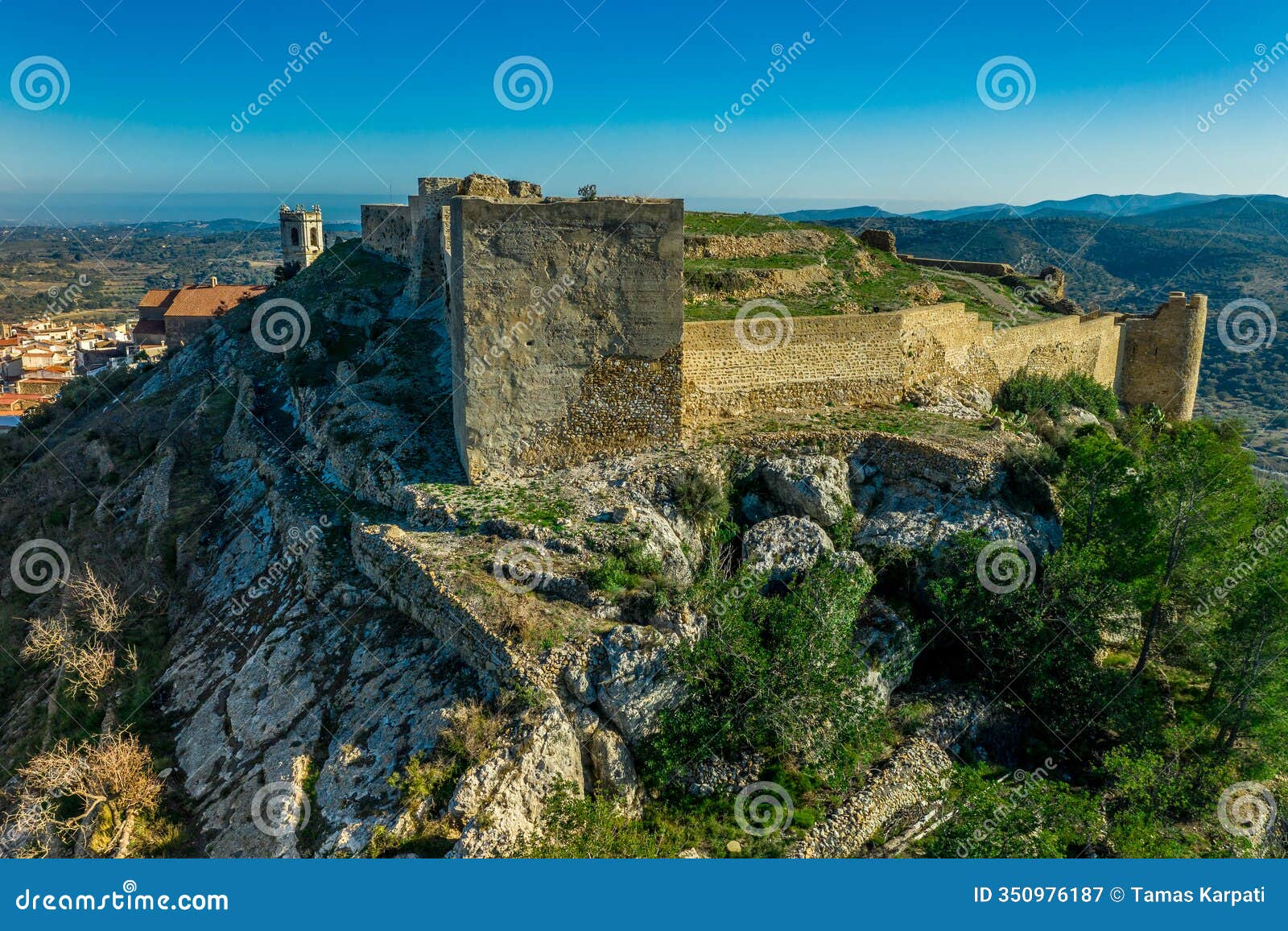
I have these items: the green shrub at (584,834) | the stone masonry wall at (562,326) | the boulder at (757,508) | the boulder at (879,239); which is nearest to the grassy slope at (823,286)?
the boulder at (879,239)

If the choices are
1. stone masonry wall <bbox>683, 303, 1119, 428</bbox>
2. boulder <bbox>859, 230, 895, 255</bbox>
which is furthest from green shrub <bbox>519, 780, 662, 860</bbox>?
boulder <bbox>859, 230, 895, 255</bbox>

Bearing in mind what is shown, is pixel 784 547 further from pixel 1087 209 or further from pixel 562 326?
pixel 1087 209

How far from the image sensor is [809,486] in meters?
15.0

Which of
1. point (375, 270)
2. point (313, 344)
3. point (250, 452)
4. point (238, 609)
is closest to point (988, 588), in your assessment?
point (238, 609)

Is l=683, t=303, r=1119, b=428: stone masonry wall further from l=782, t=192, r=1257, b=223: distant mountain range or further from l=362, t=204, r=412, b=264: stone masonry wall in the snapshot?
l=782, t=192, r=1257, b=223: distant mountain range

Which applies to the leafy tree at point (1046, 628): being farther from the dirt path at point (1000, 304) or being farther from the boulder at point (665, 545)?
the dirt path at point (1000, 304)

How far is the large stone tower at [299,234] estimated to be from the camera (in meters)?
42.4

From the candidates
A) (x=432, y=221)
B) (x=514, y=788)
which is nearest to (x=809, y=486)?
(x=514, y=788)

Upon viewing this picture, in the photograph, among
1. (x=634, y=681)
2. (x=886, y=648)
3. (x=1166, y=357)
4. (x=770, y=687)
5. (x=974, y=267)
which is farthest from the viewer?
(x=974, y=267)

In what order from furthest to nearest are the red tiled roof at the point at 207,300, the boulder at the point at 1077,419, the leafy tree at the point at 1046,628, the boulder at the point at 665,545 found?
1. the red tiled roof at the point at 207,300
2. the boulder at the point at 1077,419
3. the leafy tree at the point at 1046,628
4. the boulder at the point at 665,545

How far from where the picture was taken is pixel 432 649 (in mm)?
11578

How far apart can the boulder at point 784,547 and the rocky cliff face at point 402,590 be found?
0.03 m

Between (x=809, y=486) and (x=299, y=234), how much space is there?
1453 inches

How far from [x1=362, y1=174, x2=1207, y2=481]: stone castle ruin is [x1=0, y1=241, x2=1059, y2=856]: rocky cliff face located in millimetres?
856
